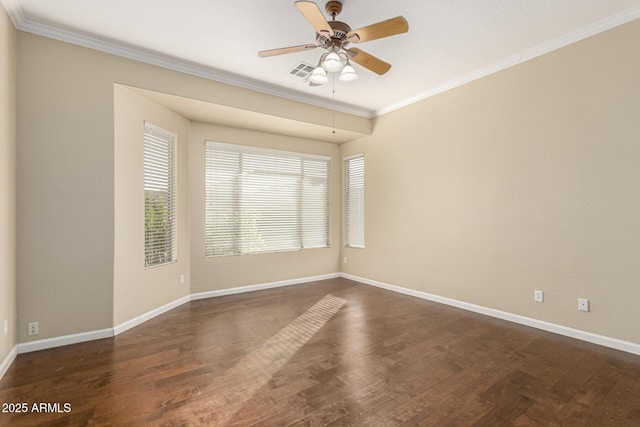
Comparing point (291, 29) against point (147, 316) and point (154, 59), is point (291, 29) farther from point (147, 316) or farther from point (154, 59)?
point (147, 316)

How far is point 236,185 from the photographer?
502cm

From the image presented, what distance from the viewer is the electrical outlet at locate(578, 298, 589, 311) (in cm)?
305

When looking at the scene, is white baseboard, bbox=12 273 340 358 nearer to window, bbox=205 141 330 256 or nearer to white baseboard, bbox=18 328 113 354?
white baseboard, bbox=18 328 113 354

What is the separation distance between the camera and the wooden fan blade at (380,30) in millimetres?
2184

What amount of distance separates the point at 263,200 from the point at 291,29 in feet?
9.44

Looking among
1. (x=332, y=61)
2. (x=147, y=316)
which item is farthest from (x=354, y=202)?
(x=147, y=316)

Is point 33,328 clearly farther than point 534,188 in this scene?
No

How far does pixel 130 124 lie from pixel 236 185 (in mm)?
1811

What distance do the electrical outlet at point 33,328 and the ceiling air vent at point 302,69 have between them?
3836 millimetres

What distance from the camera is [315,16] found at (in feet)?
7.11

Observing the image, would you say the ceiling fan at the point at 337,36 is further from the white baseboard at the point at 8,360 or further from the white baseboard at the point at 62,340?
the white baseboard at the point at 8,360


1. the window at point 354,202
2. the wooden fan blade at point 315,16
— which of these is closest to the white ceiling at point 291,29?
the wooden fan blade at point 315,16

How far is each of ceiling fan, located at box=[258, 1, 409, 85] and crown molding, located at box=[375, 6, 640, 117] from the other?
5.79 feet

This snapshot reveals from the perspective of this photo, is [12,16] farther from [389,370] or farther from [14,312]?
[389,370]
